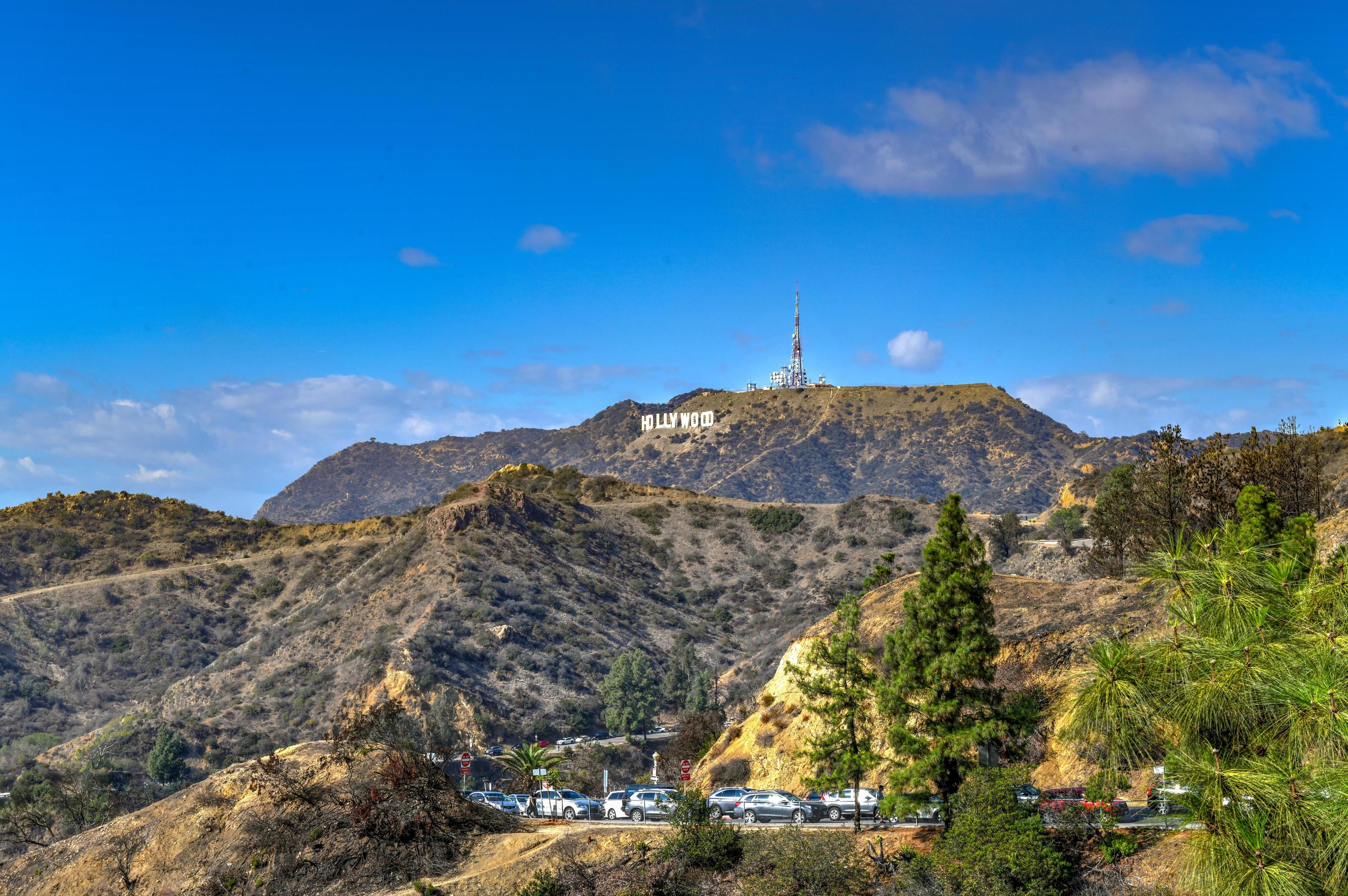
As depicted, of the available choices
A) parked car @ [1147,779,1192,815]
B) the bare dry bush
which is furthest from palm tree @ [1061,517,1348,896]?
the bare dry bush

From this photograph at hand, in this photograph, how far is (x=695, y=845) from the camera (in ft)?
93.1

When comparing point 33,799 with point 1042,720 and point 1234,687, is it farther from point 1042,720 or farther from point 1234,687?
point 1234,687

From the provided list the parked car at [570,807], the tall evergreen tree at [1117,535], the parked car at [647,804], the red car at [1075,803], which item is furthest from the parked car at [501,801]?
the tall evergreen tree at [1117,535]

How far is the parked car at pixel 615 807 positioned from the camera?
35.7m

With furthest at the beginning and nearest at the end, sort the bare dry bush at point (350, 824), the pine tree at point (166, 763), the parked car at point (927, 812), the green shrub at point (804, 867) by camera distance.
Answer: the pine tree at point (166, 763) < the bare dry bush at point (350, 824) < the parked car at point (927, 812) < the green shrub at point (804, 867)

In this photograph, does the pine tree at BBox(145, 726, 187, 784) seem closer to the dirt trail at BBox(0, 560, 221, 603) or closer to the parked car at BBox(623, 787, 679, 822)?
the parked car at BBox(623, 787, 679, 822)

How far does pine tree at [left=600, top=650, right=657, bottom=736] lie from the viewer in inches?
2768

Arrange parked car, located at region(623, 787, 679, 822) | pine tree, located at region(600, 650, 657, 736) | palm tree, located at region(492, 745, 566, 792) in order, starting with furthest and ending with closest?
pine tree, located at region(600, 650, 657, 736) < palm tree, located at region(492, 745, 566, 792) < parked car, located at region(623, 787, 679, 822)

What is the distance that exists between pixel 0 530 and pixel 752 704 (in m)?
100

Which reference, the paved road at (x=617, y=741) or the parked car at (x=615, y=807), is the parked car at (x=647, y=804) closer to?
the parked car at (x=615, y=807)

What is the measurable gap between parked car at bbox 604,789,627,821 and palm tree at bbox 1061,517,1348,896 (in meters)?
21.1

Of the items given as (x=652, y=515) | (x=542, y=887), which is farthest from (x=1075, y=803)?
(x=652, y=515)

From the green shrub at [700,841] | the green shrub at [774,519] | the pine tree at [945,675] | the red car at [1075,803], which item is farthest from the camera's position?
the green shrub at [774,519]

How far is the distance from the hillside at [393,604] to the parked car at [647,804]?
3332 centimetres
